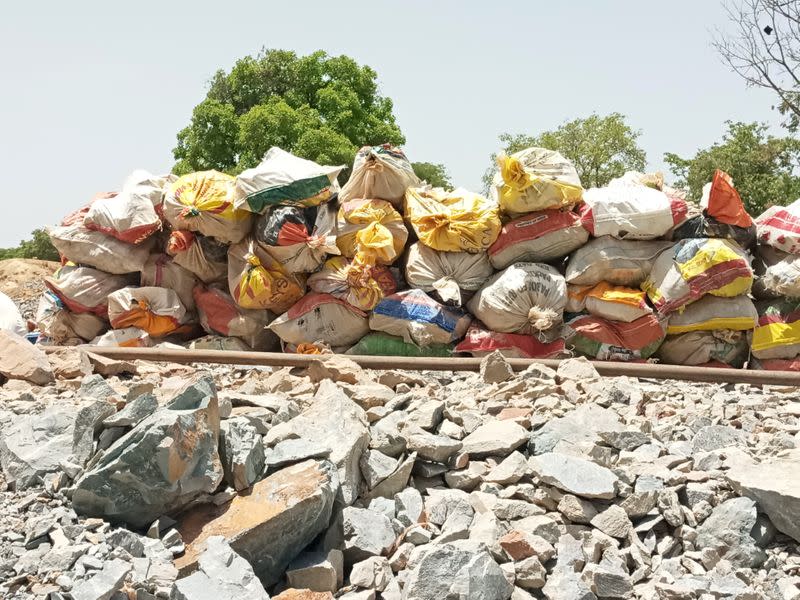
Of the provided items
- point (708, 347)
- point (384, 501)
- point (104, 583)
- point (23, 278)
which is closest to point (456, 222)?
point (708, 347)

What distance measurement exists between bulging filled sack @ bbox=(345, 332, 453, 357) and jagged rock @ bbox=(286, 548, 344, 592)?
2.85 m

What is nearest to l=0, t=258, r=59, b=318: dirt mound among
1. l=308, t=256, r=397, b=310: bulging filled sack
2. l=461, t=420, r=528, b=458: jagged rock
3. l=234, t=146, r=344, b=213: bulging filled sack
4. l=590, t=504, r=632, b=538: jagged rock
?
l=234, t=146, r=344, b=213: bulging filled sack

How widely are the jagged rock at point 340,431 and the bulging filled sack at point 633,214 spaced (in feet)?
8.32

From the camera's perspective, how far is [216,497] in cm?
276

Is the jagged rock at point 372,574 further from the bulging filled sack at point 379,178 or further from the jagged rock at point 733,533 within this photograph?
the bulging filled sack at point 379,178

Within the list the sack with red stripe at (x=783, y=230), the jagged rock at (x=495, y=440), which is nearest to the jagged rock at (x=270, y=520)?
the jagged rock at (x=495, y=440)

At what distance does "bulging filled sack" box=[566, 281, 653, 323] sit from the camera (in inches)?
206

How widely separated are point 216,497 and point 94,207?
12.6ft

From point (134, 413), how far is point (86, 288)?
3564mm

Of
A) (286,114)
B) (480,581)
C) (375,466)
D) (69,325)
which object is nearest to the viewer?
(480,581)

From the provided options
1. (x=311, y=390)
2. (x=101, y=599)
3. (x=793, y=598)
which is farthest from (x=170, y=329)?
(x=793, y=598)

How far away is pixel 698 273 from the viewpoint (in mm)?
5152

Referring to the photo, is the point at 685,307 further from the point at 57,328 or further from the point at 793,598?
the point at 57,328

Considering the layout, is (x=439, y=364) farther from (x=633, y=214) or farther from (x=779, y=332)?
(x=779, y=332)
